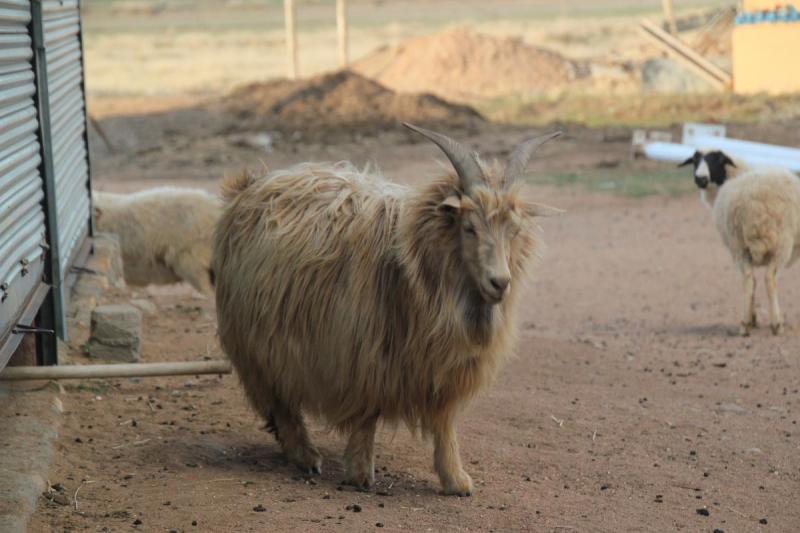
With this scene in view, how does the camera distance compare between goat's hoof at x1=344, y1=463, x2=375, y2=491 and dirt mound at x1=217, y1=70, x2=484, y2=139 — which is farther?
dirt mound at x1=217, y1=70, x2=484, y2=139

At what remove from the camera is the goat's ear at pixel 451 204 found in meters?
5.73

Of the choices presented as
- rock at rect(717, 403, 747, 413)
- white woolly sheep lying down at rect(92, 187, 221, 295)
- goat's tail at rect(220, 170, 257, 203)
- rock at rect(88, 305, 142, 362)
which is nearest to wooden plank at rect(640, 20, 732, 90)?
white woolly sheep lying down at rect(92, 187, 221, 295)

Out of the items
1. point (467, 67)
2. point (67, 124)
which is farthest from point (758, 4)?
point (67, 124)

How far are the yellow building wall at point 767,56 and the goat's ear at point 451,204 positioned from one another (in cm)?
2212

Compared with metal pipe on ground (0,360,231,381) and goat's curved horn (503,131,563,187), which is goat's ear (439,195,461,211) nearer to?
goat's curved horn (503,131,563,187)

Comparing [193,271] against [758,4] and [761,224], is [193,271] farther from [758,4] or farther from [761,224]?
[758,4]

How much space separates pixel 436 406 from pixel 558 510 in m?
0.81

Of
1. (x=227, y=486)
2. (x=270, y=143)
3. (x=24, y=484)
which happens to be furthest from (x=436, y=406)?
(x=270, y=143)

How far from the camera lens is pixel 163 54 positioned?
5125 cm

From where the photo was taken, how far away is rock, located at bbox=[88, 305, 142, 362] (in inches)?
314

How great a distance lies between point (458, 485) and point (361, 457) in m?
0.52

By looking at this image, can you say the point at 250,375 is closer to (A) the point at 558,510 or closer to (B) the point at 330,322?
(B) the point at 330,322

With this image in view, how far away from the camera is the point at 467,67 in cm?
3625

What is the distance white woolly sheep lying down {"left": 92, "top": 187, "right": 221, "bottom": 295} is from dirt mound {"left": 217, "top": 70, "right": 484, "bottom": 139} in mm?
14521
